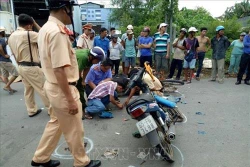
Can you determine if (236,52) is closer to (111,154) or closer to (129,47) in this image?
(129,47)

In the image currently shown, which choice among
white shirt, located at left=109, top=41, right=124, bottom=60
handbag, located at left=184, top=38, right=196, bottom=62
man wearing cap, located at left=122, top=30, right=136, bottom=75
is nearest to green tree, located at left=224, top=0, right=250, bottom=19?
handbag, located at left=184, top=38, right=196, bottom=62

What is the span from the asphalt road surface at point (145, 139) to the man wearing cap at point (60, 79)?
0.46 metres

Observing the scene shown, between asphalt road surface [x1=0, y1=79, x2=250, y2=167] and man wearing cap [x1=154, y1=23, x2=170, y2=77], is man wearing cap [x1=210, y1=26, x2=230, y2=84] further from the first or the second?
asphalt road surface [x1=0, y1=79, x2=250, y2=167]

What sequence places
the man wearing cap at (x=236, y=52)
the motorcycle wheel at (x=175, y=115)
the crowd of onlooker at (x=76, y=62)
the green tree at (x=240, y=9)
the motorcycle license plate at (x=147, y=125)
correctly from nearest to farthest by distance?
the crowd of onlooker at (x=76, y=62) < the motorcycle license plate at (x=147, y=125) < the motorcycle wheel at (x=175, y=115) < the man wearing cap at (x=236, y=52) < the green tree at (x=240, y=9)

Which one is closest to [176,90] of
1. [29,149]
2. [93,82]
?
[93,82]

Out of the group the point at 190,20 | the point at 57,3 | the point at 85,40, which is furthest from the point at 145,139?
the point at 190,20

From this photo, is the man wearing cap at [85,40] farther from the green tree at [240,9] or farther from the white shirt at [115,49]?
the green tree at [240,9]

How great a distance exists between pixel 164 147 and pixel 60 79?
1.50 metres

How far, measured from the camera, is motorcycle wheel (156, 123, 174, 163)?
102 inches

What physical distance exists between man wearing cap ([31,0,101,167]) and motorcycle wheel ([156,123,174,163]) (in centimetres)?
86

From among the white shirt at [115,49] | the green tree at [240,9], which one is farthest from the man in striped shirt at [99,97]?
the green tree at [240,9]

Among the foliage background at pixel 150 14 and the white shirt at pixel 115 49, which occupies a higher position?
the foliage background at pixel 150 14

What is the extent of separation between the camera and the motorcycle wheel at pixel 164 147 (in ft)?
8.53

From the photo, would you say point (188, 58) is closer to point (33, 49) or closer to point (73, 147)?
point (33, 49)
